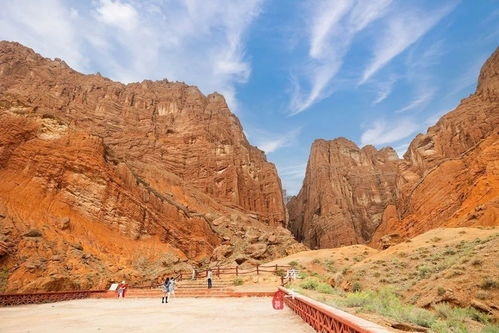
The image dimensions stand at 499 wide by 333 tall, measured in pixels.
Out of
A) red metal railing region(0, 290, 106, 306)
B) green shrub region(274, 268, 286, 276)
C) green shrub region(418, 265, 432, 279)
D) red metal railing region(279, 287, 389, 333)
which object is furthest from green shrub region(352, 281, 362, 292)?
red metal railing region(0, 290, 106, 306)

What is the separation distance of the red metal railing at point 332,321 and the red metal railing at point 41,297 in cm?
1626

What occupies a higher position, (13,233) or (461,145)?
(461,145)

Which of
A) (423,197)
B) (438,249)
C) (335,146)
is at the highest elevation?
(335,146)

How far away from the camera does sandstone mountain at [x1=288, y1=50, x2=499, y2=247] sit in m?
42.5

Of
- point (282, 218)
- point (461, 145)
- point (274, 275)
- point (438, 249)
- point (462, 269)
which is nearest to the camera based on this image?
point (462, 269)

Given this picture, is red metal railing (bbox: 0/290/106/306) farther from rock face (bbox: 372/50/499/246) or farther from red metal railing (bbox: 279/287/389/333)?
Result: rock face (bbox: 372/50/499/246)

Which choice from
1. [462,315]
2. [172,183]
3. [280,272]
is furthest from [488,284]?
[172,183]

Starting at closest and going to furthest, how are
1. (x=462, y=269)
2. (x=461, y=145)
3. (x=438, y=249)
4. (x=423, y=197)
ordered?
1. (x=462, y=269)
2. (x=438, y=249)
3. (x=423, y=197)
4. (x=461, y=145)

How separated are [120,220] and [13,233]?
39.0 feet

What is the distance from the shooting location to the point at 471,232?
25000 mm

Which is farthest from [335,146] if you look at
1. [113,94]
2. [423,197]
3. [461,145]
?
[113,94]

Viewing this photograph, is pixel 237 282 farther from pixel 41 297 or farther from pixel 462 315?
pixel 462 315

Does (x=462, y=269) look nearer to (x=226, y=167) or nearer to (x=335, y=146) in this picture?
(x=226, y=167)

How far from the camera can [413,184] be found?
6506 centimetres
